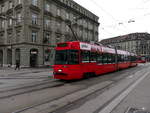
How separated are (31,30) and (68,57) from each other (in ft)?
64.1

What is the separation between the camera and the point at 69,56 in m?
9.96

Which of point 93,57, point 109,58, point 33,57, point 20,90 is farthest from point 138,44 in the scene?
point 20,90

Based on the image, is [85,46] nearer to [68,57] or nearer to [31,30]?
[68,57]

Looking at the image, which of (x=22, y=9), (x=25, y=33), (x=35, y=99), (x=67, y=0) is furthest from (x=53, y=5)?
(x=35, y=99)

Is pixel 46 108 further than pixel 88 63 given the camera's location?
No

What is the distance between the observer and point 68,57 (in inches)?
392

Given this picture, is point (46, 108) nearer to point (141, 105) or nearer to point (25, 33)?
point (141, 105)

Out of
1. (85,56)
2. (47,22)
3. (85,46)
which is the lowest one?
(85,56)

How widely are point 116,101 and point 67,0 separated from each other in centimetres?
3414

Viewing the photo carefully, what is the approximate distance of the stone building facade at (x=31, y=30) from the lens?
85.8 feet

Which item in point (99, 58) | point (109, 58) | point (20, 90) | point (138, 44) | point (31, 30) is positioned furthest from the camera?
point (138, 44)

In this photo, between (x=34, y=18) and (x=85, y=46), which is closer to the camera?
(x=85, y=46)

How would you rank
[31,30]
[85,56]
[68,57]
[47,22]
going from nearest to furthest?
[68,57] < [85,56] < [31,30] < [47,22]

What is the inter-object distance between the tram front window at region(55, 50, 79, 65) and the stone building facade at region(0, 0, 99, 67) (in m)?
15.6
